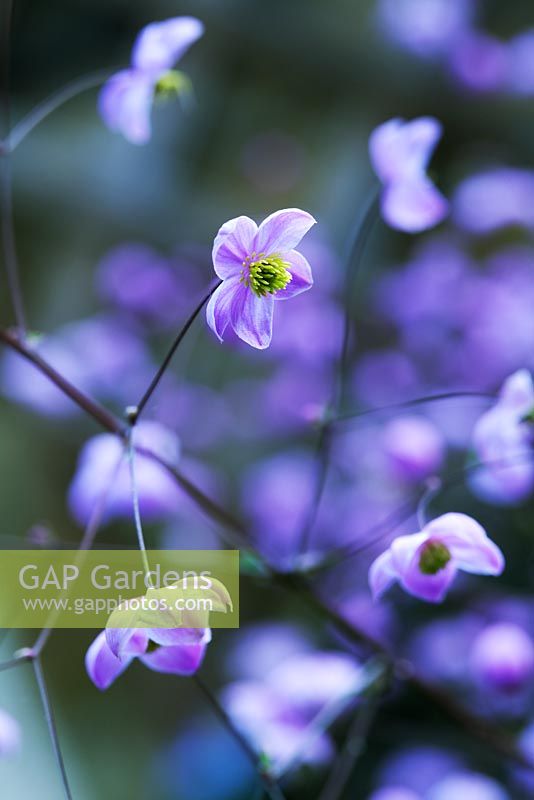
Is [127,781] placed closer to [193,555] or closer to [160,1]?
[193,555]

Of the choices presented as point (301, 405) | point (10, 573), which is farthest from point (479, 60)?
point (10, 573)

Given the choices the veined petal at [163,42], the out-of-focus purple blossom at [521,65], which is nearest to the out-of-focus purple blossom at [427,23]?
the out-of-focus purple blossom at [521,65]

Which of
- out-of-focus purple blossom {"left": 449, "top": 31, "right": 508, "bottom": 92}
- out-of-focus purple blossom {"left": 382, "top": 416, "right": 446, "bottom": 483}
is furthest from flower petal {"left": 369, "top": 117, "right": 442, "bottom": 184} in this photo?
out-of-focus purple blossom {"left": 449, "top": 31, "right": 508, "bottom": 92}

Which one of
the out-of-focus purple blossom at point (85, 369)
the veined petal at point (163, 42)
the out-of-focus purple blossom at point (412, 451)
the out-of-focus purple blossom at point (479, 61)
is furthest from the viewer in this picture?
the out-of-focus purple blossom at point (479, 61)

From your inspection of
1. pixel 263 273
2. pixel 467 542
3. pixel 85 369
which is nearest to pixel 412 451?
pixel 467 542

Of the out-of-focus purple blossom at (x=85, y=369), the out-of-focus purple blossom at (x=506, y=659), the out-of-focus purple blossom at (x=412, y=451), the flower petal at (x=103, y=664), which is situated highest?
the flower petal at (x=103, y=664)

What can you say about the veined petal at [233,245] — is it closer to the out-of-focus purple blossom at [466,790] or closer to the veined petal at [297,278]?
the veined petal at [297,278]
